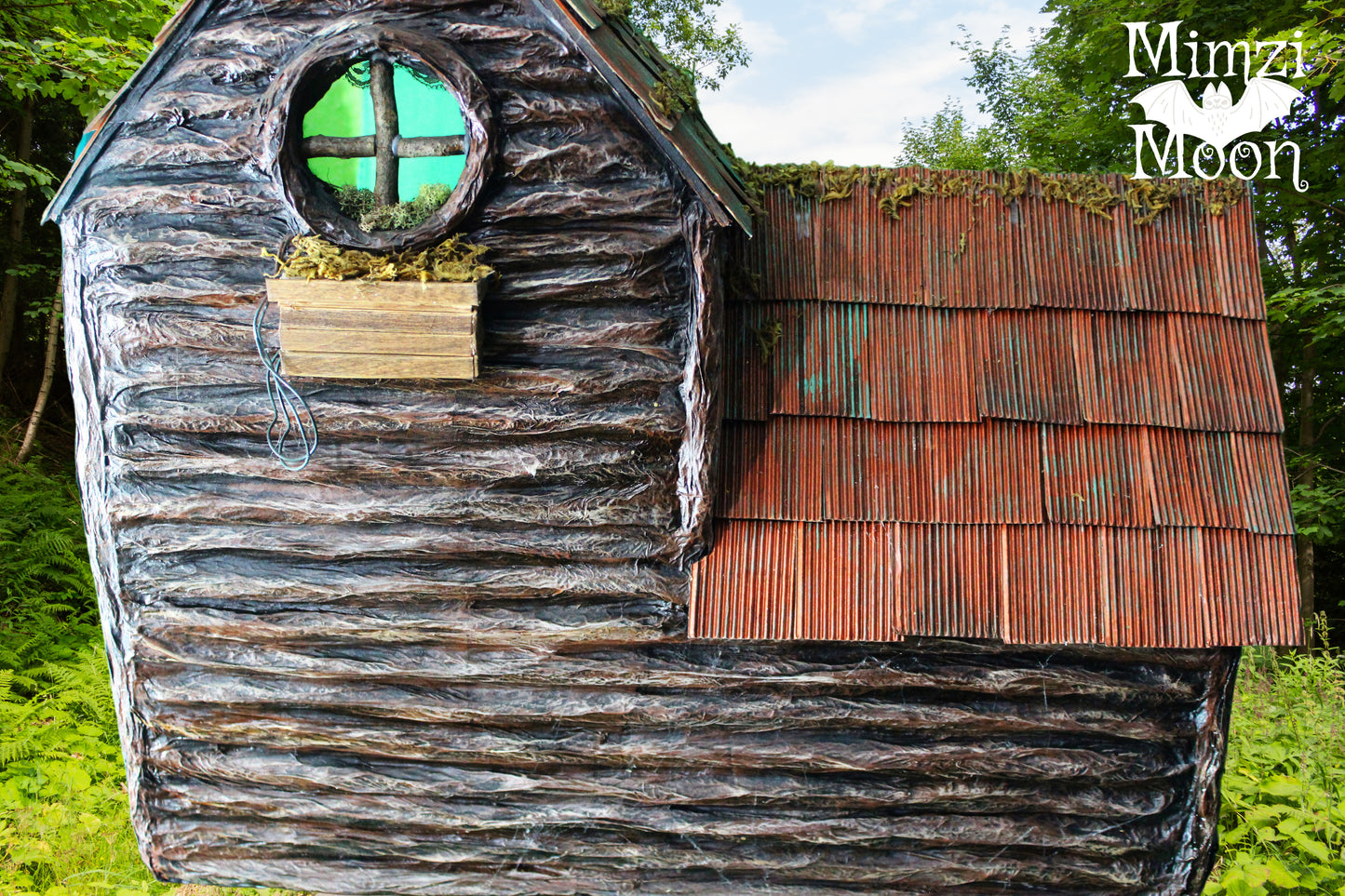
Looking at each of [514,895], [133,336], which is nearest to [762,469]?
[514,895]

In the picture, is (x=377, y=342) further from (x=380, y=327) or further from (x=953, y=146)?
(x=953, y=146)

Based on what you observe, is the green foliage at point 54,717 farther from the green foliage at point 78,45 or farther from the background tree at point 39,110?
the green foliage at point 78,45

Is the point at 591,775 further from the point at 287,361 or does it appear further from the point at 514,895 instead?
the point at 287,361

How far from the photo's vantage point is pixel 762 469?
278 centimetres

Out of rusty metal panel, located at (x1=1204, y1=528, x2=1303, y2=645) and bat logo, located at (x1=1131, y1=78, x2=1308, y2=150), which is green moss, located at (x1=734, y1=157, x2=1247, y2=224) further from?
bat logo, located at (x1=1131, y1=78, x2=1308, y2=150)

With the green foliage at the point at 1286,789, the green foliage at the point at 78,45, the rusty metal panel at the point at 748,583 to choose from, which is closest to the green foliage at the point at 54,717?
the rusty metal panel at the point at 748,583

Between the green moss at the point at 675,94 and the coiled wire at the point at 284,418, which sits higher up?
the green moss at the point at 675,94

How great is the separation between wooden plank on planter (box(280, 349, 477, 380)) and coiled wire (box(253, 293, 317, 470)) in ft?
0.60

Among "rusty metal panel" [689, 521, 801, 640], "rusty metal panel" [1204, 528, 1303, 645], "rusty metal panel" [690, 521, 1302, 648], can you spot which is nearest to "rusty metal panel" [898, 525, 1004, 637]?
"rusty metal panel" [690, 521, 1302, 648]

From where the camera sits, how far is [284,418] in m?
2.77

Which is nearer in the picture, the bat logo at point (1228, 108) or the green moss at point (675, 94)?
the green moss at point (675, 94)

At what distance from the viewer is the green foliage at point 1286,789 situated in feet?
11.7

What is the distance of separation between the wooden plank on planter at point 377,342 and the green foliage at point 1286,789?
13.0 ft

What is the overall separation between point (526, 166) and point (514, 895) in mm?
2841
